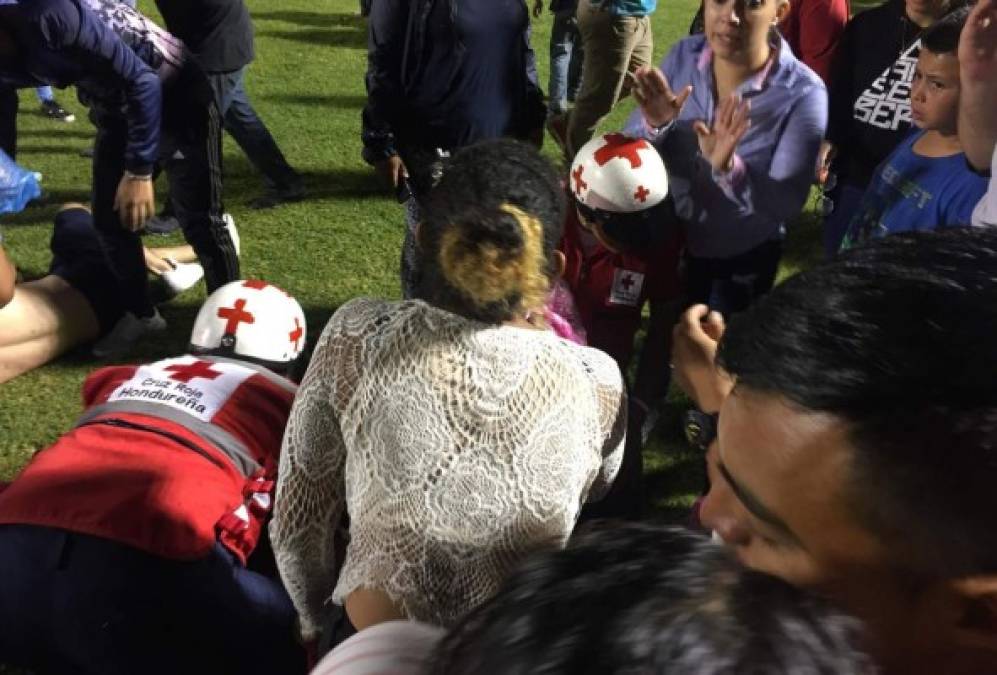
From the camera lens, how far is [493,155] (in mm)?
1783

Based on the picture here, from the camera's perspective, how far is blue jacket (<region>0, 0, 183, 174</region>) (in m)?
2.61


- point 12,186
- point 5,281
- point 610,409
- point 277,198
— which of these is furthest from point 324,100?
point 610,409

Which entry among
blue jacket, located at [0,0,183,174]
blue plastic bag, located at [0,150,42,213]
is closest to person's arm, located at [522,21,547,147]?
blue jacket, located at [0,0,183,174]

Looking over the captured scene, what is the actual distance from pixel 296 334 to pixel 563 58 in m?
4.07

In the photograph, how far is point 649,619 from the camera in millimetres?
614

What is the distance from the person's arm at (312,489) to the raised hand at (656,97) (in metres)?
1.53

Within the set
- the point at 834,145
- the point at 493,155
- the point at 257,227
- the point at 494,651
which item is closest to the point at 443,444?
the point at 493,155

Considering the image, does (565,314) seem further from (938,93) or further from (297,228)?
(297,228)

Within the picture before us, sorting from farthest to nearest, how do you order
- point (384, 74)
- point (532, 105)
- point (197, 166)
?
point (532, 105) → point (197, 166) → point (384, 74)

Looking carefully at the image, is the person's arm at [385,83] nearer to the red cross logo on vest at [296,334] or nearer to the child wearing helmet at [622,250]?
the red cross logo on vest at [296,334]

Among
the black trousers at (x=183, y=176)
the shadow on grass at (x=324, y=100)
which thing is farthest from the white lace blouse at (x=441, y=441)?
the shadow on grass at (x=324, y=100)

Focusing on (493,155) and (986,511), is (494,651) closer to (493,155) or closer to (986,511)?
(986,511)

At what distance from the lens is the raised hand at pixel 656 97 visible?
263 centimetres

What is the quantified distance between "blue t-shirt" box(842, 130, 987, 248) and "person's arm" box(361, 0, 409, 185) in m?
1.69
